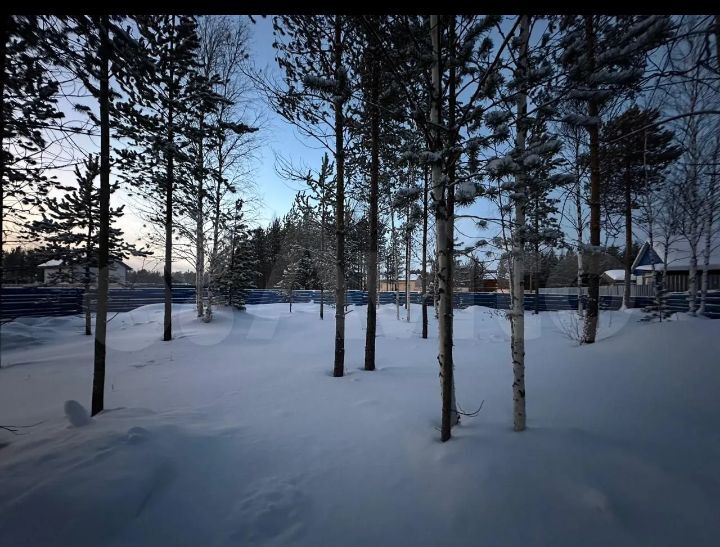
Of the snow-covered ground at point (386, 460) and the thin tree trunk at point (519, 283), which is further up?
the thin tree trunk at point (519, 283)

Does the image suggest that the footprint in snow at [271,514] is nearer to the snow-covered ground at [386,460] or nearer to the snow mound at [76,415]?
the snow-covered ground at [386,460]

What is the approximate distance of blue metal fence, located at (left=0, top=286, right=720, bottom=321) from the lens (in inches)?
555

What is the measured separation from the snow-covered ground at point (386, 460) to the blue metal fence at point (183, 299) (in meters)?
5.22

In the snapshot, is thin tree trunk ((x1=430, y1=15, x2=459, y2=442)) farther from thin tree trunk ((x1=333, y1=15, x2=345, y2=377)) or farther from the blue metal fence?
the blue metal fence

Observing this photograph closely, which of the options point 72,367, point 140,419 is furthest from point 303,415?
point 72,367

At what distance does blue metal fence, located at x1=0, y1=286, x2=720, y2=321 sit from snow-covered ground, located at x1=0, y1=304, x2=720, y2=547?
5.22 metres

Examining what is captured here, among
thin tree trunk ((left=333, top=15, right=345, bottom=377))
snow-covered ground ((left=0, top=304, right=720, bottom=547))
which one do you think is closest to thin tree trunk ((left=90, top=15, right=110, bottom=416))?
snow-covered ground ((left=0, top=304, right=720, bottom=547))

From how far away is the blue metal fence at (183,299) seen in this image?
14.1m

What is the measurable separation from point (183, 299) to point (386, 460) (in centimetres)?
2492

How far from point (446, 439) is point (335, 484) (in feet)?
4.59

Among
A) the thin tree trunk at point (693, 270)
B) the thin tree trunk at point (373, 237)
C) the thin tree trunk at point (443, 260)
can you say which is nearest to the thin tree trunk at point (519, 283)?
the thin tree trunk at point (443, 260)

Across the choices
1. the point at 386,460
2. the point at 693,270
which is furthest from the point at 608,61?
the point at 693,270

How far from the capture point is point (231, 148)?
41.9 ft

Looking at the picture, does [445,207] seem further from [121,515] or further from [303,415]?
[121,515]
